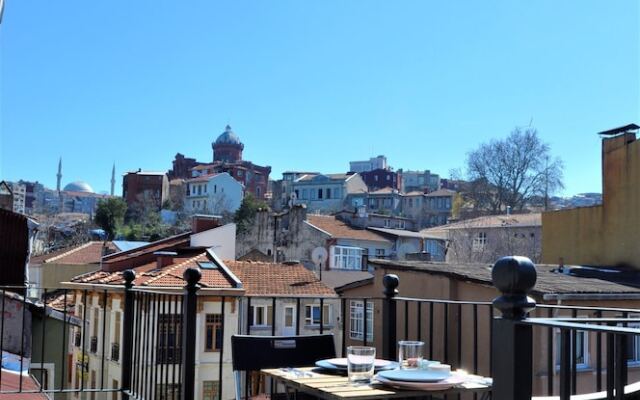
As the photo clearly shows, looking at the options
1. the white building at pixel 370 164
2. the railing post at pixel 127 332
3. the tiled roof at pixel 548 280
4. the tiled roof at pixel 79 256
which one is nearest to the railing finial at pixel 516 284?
the railing post at pixel 127 332

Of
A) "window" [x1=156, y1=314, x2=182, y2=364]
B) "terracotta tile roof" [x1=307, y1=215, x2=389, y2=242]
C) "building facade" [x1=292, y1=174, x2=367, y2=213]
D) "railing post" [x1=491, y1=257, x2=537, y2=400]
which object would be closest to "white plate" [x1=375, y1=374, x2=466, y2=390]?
"railing post" [x1=491, y1=257, x2=537, y2=400]

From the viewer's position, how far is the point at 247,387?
439cm

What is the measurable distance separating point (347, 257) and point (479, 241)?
9971 millimetres

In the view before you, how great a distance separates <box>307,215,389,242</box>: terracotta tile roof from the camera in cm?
4953

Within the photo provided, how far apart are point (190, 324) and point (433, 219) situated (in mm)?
83984

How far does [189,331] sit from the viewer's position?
14.2 ft

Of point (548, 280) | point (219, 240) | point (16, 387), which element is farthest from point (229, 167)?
point (16, 387)

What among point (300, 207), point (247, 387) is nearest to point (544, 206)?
point (300, 207)

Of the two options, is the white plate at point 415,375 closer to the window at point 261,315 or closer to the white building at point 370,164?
the window at point 261,315

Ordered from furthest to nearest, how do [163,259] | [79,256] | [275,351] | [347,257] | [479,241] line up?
[479,241], [347,257], [79,256], [163,259], [275,351]

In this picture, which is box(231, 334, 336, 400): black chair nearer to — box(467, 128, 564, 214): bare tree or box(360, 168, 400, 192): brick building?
box(467, 128, 564, 214): bare tree

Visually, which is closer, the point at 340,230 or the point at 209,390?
the point at 209,390

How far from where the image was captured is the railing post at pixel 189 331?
4.31 metres

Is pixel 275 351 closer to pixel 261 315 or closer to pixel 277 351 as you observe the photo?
pixel 277 351
